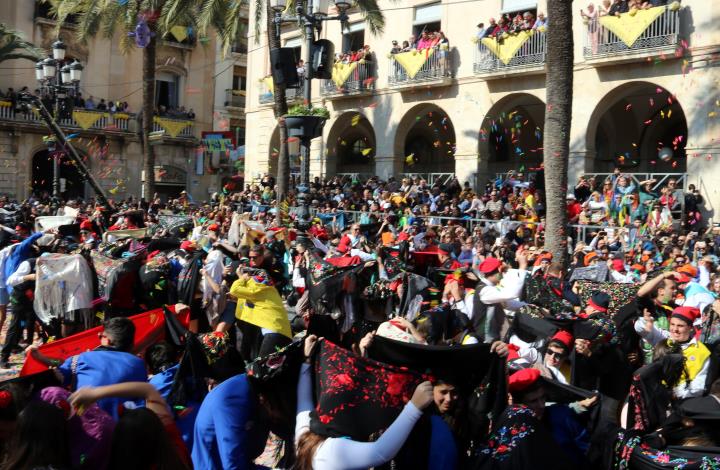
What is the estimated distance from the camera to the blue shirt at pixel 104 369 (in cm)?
432

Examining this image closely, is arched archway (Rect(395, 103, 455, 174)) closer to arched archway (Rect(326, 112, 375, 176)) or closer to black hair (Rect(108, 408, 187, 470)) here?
arched archway (Rect(326, 112, 375, 176))

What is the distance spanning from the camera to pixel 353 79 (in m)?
25.7

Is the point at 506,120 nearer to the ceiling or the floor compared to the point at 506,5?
nearer to the floor

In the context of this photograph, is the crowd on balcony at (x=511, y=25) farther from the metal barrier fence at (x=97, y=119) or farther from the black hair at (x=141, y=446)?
the metal barrier fence at (x=97, y=119)

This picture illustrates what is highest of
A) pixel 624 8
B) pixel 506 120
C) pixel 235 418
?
pixel 624 8

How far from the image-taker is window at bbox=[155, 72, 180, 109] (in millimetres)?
39844

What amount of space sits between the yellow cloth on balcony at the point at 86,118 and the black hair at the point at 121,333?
32584 mm

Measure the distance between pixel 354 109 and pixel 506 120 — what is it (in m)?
5.08

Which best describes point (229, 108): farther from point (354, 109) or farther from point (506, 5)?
point (506, 5)

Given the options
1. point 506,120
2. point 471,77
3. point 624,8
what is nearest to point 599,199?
point 624,8

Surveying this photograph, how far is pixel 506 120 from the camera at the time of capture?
83.1 feet

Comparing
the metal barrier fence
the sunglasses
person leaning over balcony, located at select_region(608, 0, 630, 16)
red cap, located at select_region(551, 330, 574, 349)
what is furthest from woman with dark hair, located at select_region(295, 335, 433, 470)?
the metal barrier fence

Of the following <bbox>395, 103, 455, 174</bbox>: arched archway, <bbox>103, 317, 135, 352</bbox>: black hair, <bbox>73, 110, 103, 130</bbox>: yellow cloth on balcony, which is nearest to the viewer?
<bbox>103, 317, 135, 352</bbox>: black hair

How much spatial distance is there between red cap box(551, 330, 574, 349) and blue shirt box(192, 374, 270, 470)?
7.66ft
